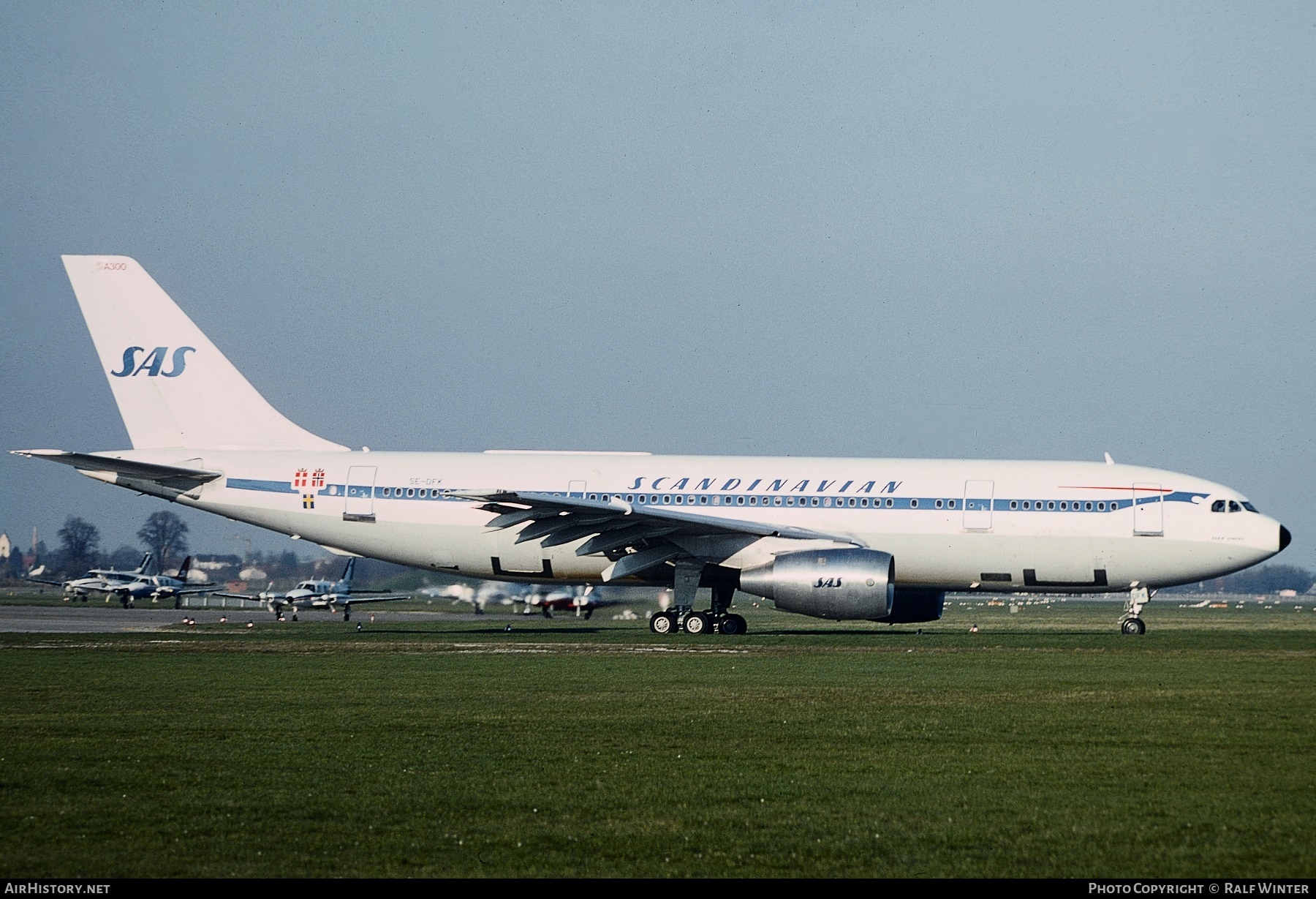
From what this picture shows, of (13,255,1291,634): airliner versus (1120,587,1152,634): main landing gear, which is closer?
(13,255,1291,634): airliner

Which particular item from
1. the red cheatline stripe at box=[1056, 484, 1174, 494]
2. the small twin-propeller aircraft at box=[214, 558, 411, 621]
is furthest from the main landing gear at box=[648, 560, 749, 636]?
the small twin-propeller aircraft at box=[214, 558, 411, 621]

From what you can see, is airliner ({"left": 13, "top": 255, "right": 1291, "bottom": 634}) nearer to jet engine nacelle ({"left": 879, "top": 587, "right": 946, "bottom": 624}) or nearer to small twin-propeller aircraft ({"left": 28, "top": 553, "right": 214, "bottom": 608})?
jet engine nacelle ({"left": 879, "top": 587, "right": 946, "bottom": 624})

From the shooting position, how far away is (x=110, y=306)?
36625mm

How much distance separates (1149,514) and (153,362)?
80.2 feet

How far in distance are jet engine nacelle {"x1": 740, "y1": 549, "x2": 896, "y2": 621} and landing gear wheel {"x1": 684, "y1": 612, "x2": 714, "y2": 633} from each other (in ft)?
10.4

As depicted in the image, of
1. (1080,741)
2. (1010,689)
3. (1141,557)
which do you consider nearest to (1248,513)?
(1141,557)

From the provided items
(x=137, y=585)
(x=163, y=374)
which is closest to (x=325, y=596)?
(x=137, y=585)

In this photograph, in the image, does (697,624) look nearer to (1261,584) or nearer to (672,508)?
(672,508)

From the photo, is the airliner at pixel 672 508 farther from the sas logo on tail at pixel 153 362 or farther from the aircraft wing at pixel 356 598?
the aircraft wing at pixel 356 598

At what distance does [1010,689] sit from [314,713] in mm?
8640

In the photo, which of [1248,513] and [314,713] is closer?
[314,713]

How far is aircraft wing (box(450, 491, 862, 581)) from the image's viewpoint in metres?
30.4

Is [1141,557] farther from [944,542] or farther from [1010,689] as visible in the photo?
[1010,689]

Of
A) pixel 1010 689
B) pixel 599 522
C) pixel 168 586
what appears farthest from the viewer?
pixel 168 586
